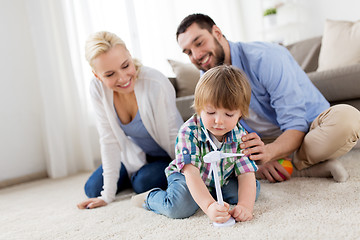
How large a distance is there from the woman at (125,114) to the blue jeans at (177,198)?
30cm

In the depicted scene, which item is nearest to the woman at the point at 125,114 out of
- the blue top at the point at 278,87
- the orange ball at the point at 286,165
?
the blue top at the point at 278,87

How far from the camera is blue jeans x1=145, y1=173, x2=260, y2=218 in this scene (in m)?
1.11

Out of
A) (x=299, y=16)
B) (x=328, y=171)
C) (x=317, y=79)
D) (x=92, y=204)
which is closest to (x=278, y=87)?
(x=328, y=171)

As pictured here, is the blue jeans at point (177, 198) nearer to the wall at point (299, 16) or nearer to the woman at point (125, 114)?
the woman at point (125, 114)

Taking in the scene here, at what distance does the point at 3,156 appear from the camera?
2.50 m

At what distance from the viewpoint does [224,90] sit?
3.33ft

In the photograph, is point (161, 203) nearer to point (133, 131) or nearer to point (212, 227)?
point (212, 227)

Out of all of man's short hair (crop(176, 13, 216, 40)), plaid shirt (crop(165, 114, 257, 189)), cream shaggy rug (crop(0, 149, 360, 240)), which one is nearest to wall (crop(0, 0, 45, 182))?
cream shaggy rug (crop(0, 149, 360, 240))

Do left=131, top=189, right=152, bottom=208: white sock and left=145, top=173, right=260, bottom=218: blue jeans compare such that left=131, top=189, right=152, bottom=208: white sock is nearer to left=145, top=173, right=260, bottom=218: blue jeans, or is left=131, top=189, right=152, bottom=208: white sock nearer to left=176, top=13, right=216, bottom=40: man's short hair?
left=145, top=173, right=260, bottom=218: blue jeans

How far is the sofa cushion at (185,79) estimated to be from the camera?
2.51 meters

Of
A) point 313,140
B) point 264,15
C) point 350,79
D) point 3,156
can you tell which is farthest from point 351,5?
point 3,156

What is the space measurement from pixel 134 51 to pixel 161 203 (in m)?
2.20

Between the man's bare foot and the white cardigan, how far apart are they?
572mm

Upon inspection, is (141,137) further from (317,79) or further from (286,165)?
(317,79)
